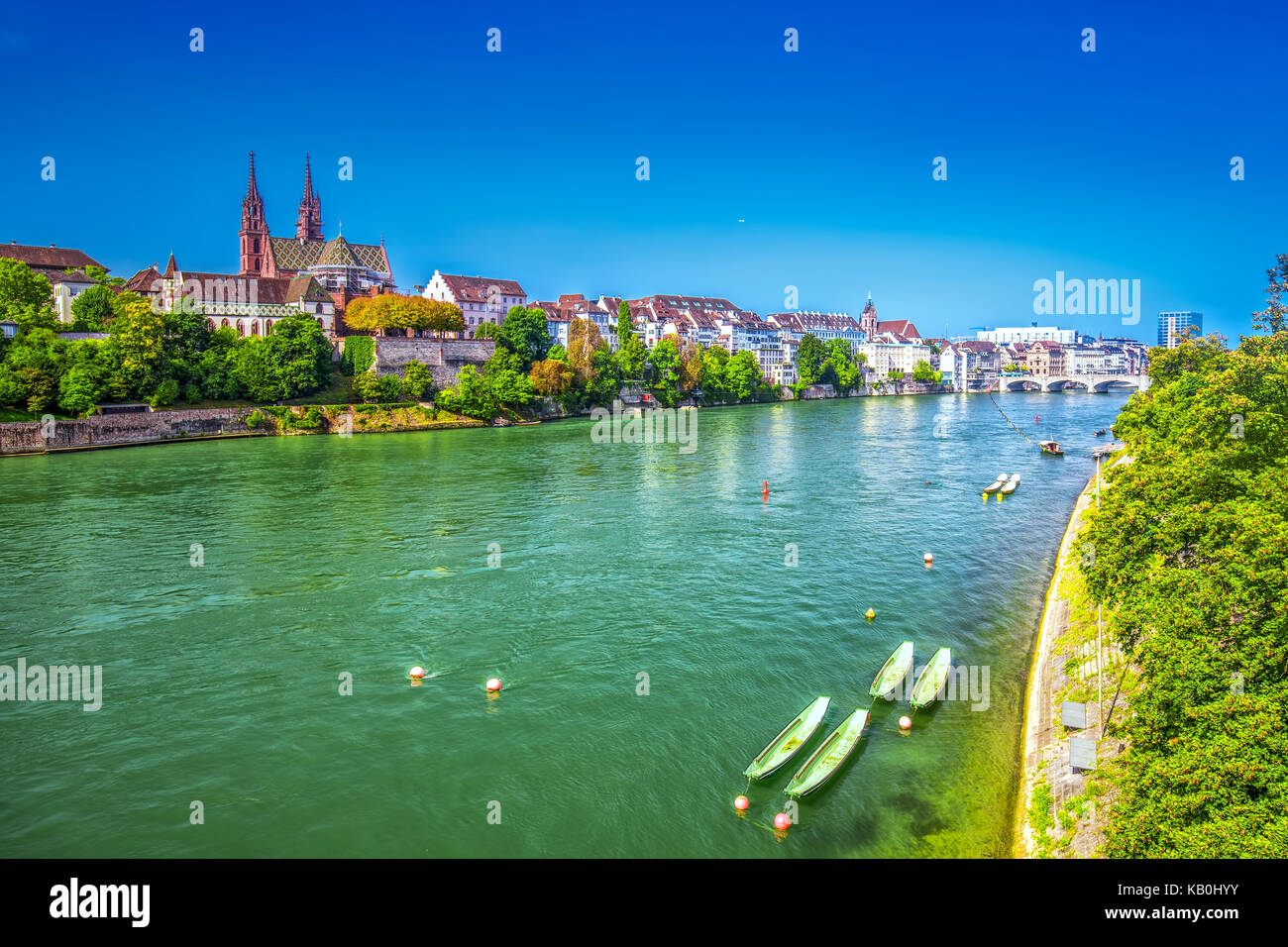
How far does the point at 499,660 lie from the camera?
66.8 ft

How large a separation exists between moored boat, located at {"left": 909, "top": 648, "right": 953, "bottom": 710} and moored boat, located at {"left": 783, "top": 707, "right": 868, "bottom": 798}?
155 centimetres

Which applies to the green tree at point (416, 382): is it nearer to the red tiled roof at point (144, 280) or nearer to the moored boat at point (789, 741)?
the red tiled roof at point (144, 280)

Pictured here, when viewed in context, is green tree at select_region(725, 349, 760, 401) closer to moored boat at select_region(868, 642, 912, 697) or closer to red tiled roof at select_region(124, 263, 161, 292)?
red tiled roof at select_region(124, 263, 161, 292)

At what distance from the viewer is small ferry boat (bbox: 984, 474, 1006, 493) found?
4388 centimetres

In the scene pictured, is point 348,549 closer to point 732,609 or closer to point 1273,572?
point 732,609

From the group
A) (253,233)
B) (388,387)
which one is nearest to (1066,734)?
(388,387)

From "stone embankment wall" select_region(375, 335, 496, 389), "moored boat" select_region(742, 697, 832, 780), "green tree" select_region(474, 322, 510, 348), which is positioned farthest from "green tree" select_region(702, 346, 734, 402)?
"moored boat" select_region(742, 697, 832, 780)

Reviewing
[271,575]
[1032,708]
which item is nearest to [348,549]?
[271,575]

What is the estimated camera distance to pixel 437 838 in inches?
521

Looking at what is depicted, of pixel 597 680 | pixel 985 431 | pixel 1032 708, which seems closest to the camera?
pixel 1032 708

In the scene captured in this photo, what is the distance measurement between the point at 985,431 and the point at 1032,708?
2796 inches

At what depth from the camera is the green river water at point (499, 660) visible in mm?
13656

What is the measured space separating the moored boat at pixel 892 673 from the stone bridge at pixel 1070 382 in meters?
154

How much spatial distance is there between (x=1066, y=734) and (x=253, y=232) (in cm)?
12031
